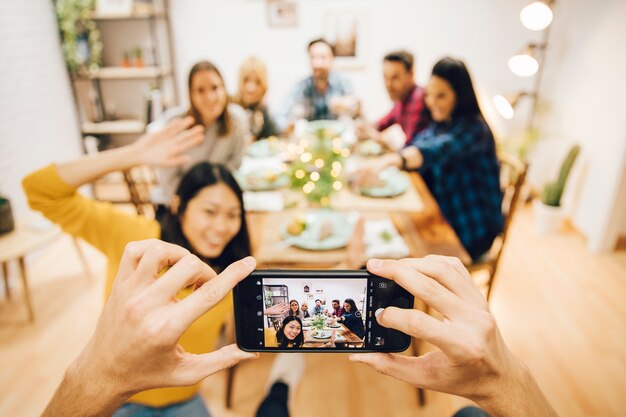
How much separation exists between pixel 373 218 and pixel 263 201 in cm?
53

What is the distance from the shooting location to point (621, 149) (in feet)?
9.23

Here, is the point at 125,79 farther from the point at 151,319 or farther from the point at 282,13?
the point at 151,319

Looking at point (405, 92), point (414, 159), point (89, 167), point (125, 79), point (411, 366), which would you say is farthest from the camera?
point (125, 79)

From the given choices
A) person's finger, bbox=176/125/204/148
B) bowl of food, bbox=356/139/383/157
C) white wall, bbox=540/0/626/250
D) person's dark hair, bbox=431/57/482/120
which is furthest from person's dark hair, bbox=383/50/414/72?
person's finger, bbox=176/125/204/148

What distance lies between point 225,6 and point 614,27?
Result: 3225 mm

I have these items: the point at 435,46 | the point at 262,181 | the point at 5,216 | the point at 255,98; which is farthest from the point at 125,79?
the point at 435,46

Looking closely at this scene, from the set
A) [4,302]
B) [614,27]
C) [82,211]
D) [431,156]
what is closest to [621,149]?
[614,27]

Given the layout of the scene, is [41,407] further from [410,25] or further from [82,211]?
[410,25]

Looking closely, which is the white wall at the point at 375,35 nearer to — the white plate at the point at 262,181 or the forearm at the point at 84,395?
the white plate at the point at 262,181

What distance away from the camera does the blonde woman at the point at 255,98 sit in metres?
3.20

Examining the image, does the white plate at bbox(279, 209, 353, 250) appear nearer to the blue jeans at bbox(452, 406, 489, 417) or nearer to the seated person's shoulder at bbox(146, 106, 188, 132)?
the blue jeans at bbox(452, 406, 489, 417)

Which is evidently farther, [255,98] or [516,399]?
[255,98]

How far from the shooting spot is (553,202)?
327cm

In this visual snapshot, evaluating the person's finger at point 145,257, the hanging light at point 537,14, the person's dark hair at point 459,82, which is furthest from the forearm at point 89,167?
the hanging light at point 537,14
